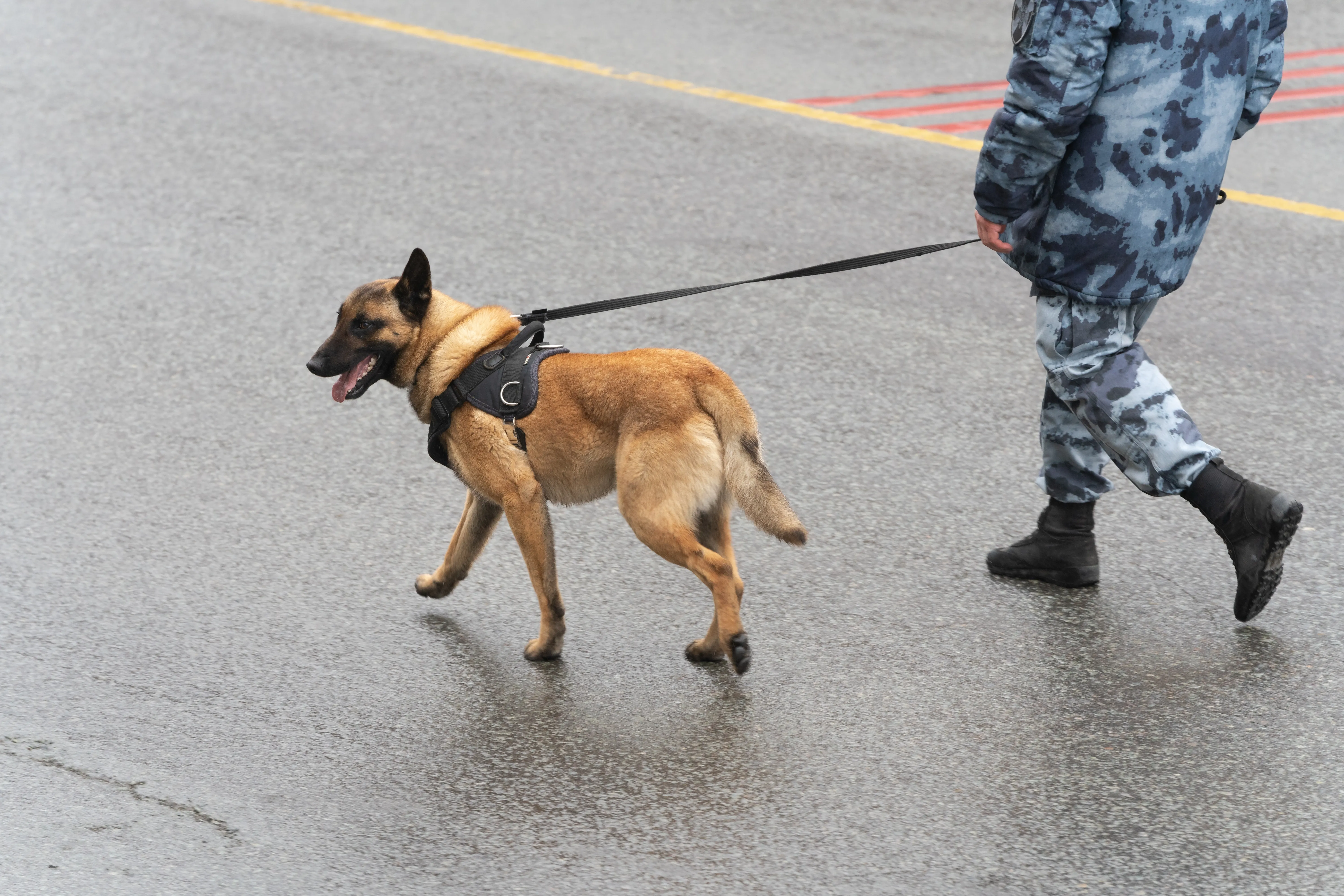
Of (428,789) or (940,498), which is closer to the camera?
(428,789)

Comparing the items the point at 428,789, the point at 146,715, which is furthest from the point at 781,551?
the point at 146,715

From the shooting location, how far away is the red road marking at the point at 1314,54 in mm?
9289

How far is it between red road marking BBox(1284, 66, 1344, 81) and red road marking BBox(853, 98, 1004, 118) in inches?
71.5

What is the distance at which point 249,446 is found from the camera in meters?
5.50

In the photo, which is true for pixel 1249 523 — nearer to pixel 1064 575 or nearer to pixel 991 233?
pixel 1064 575

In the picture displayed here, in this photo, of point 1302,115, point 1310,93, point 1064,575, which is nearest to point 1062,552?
point 1064,575

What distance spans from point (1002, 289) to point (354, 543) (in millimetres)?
3222

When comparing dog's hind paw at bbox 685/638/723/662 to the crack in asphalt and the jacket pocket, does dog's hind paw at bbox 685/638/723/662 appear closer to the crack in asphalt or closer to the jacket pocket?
the crack in asphalt

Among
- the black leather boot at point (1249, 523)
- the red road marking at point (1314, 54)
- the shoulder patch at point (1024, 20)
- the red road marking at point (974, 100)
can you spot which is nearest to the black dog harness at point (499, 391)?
the shoulder patch at point (1024, 20)

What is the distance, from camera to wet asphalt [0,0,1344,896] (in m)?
3.57

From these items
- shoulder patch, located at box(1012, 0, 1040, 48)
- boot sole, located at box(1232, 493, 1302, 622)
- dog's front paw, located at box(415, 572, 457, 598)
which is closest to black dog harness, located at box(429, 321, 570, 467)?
dog's front paw, located at box(415, 572, 457, 598)

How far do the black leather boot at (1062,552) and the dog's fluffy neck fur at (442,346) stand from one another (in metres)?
1.70

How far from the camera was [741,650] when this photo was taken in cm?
400

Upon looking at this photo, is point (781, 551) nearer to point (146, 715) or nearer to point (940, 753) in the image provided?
point (940, 753)
